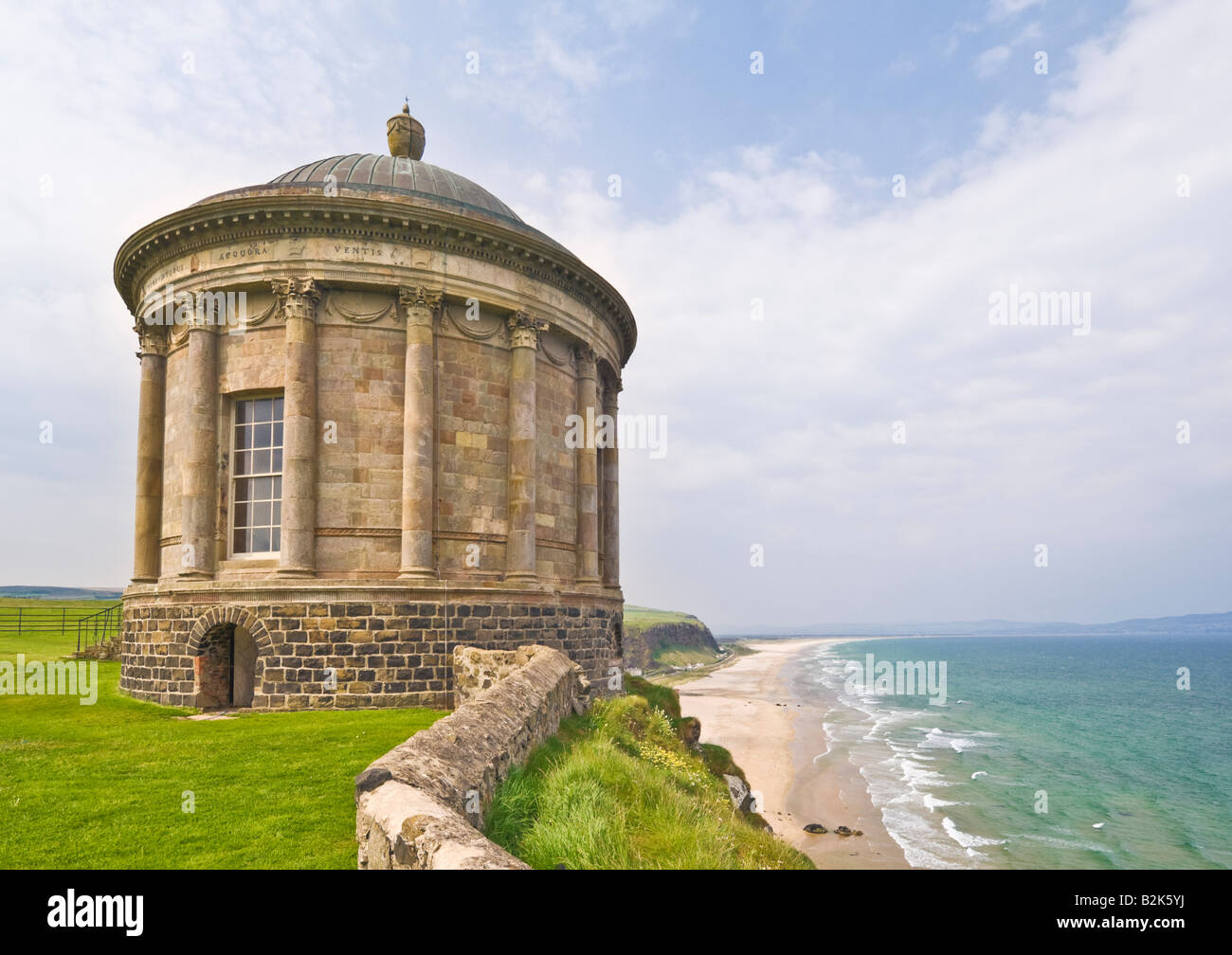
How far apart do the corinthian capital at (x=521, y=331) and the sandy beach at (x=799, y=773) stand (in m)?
15.7

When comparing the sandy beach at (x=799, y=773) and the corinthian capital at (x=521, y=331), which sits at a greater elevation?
the corinthian capital at (x=521, y=331)

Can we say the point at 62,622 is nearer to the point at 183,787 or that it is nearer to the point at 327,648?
the point at 327,648

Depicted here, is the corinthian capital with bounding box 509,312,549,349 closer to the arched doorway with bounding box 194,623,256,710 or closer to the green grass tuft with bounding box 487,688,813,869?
the arched doorway with bounding box 194,623,256,710

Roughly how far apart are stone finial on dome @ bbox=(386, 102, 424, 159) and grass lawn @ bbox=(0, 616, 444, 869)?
16.0 m

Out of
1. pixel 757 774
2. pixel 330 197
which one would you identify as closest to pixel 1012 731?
pixel 757 774

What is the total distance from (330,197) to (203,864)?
47.3 feet

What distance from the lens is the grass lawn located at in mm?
6312

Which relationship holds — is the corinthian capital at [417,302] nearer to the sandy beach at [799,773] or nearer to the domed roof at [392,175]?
the domed roof at [392,175]

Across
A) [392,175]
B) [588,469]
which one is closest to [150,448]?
[392,175]

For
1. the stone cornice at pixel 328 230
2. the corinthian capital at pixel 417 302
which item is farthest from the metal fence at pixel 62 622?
the corinthian capital at pixel 417 302

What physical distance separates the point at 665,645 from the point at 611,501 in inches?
4082

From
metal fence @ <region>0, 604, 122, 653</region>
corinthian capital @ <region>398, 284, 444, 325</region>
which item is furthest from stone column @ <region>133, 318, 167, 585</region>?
metal fence @ <region>0, 604, 122, 653</region>

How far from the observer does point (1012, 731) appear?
2026 inches

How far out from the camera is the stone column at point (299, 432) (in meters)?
16.7
